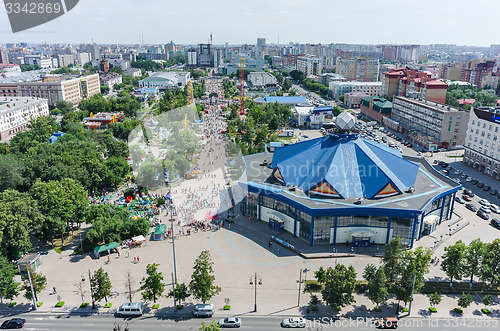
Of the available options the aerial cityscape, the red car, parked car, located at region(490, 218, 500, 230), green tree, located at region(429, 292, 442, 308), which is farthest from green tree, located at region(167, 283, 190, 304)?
the red car

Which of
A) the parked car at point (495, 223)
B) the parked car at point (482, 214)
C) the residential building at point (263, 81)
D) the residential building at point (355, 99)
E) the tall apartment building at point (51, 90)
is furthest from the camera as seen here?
the residential building at point (263, 81)

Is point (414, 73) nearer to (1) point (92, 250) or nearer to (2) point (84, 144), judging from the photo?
(2) point (84, 144)

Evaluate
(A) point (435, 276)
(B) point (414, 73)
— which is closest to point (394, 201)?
(A) point (435, 276)

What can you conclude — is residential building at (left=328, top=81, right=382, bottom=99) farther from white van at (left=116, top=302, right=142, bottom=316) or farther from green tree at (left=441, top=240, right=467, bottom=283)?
white van at (left=116, top=302, right=142, bottom=316)

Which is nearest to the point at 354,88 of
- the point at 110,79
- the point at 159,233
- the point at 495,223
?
the point at 495,223

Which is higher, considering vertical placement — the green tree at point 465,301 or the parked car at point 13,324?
the green tree at point 465,301

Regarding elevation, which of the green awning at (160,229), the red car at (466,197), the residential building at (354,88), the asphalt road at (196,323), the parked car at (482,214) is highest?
the residential building at (354,88)

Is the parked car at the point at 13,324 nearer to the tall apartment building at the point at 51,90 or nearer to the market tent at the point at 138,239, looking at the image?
the market tent at the point at 138,239

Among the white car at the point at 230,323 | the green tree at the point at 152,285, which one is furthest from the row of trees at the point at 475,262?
the green tree at the point at 152,285
